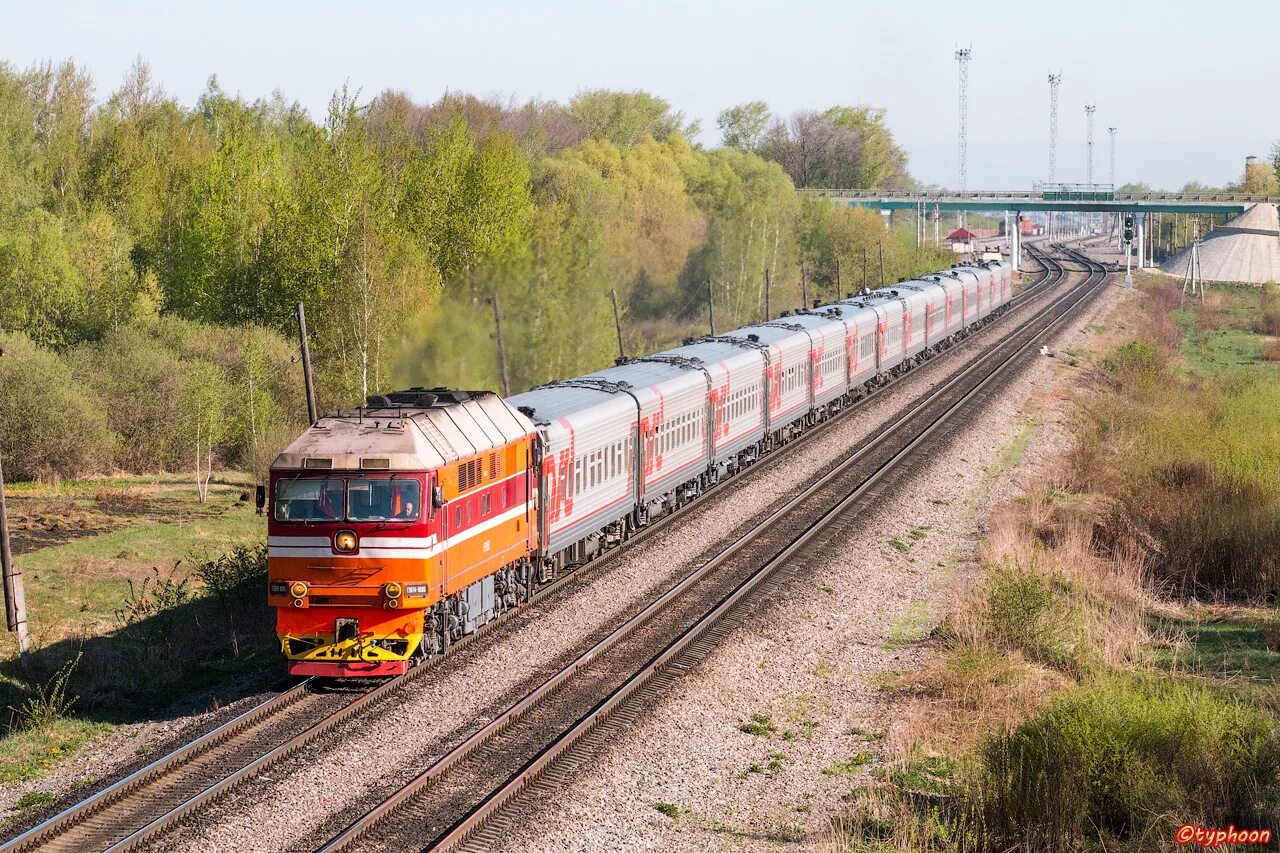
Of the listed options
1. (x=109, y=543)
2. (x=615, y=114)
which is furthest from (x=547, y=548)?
(x=615, y=114)

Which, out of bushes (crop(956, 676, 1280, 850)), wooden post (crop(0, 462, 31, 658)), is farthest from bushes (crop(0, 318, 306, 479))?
bushes (crop(956, 676, 1280, 850))

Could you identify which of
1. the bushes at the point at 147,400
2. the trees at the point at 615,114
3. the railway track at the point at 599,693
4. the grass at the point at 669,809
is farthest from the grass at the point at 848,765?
the trees at the point at 615,114

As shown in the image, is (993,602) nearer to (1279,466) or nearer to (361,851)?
(361,851)

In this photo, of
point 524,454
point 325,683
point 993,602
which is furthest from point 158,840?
point 993,602

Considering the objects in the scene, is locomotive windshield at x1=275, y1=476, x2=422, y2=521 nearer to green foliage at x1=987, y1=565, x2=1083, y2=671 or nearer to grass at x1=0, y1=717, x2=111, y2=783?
grass at x1=0, y1=717, x2=111, y2=783

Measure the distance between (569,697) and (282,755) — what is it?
447cm

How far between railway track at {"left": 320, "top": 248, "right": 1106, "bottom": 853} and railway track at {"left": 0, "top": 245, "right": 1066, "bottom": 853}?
6.87 feet

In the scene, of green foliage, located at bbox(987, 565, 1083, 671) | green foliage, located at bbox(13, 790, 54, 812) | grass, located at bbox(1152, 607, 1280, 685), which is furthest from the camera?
green foliage, located at bbox(987, 565, 1083, 671)

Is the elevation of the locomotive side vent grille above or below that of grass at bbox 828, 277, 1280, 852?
above

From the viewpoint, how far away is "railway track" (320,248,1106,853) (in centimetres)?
1603

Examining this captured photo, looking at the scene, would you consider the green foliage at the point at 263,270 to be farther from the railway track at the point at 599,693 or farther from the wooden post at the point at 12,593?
the wooden post at the point at 12,593

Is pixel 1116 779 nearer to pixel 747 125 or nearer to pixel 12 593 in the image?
pixel 12 593

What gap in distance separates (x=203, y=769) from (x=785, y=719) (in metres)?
8.04

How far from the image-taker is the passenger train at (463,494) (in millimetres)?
19844
